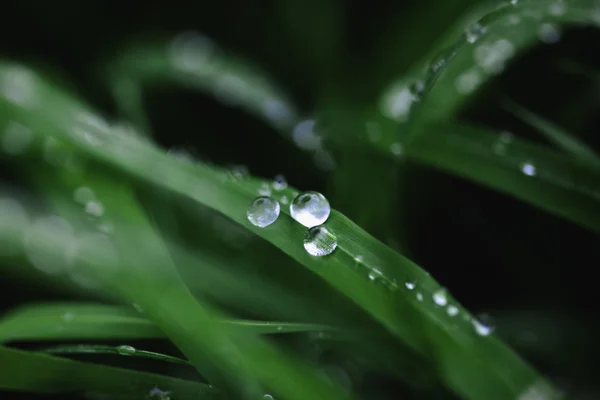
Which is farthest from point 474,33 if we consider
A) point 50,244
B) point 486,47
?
point 50,244

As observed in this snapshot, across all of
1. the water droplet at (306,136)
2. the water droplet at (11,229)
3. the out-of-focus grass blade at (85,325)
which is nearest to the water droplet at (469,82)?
the water droplet at (306,136)

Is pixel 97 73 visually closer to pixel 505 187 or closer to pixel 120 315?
pixel 120 315

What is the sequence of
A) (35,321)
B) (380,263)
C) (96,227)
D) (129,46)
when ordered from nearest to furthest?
(380,263)
(35,321)
(96,227)
(129,46)

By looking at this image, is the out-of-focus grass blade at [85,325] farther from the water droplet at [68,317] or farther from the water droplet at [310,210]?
the water droplet at [310,210]

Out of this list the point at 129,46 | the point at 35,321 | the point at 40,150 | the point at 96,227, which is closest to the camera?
the point at 35,321

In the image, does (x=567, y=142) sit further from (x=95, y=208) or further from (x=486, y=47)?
(x=95, y=208)

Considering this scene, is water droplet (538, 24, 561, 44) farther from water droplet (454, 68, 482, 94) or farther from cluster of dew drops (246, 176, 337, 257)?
cluster of dew drops (246, 176, 337, 257)

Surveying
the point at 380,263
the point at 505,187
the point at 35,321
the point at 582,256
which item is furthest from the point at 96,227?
the point at 582,256
